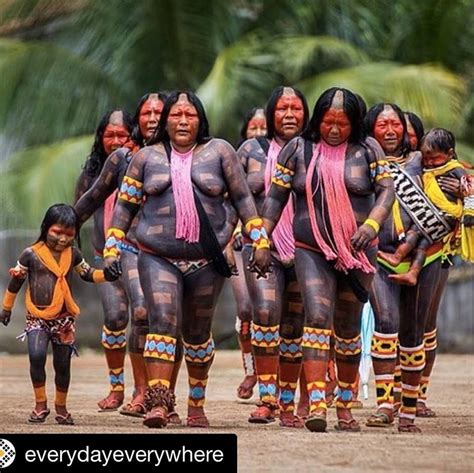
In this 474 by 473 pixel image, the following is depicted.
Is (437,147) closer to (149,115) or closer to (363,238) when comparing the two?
(363,238)

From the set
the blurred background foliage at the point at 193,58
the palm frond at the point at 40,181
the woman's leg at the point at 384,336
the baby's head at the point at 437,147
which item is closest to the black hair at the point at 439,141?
the baby's head at the point at 437,147

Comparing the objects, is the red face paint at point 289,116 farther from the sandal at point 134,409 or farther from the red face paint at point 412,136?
the sandal at point 134,409

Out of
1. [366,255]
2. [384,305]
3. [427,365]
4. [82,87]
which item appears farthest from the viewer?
[82,87]

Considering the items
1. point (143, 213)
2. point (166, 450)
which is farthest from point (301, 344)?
point (166, 450)

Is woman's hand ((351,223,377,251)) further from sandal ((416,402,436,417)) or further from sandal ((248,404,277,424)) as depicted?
sandal ((416,402,436,417))

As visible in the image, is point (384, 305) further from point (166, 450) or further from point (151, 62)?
point (151, 62)

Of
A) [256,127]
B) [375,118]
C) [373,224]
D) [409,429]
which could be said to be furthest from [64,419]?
[256,127]

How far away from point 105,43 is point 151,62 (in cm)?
84

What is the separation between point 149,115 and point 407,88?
9.88m

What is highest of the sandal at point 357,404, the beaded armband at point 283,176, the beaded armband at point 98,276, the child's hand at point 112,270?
the beaded armband at point 283,176

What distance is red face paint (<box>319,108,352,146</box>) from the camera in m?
11.2

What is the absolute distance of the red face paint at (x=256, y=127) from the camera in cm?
1412

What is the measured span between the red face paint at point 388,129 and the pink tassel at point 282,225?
26.9 inches

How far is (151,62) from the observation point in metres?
24.3
